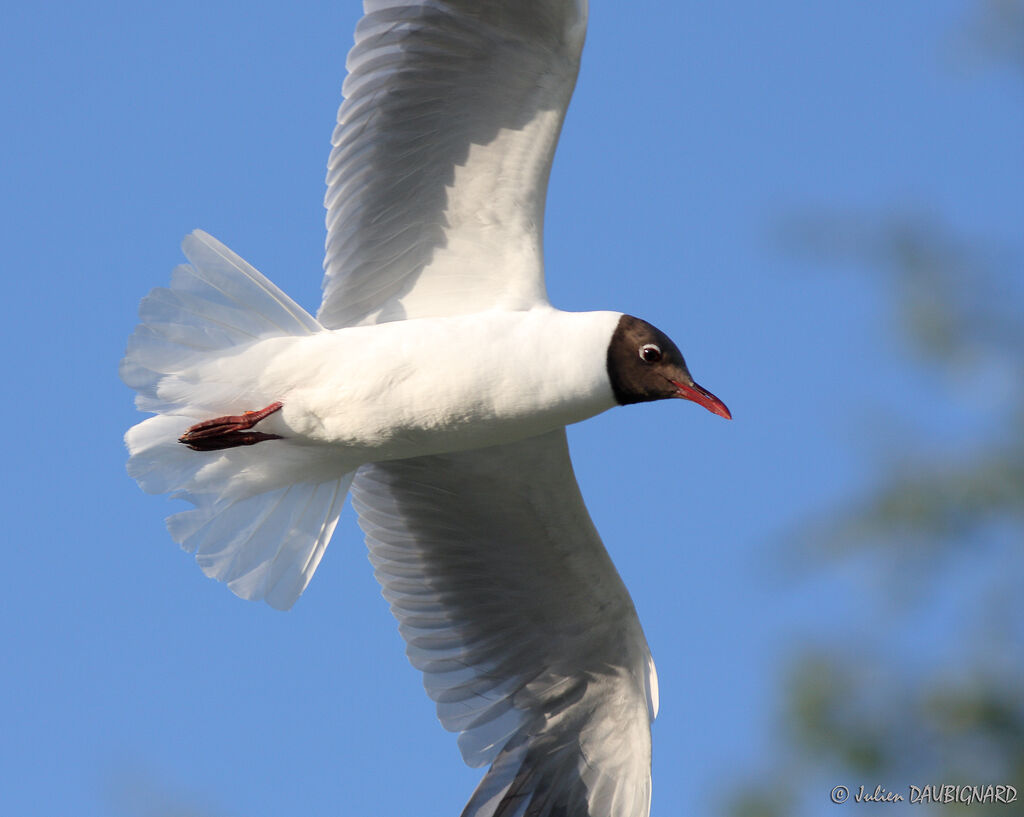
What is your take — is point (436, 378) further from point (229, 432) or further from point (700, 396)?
point (700, 396)

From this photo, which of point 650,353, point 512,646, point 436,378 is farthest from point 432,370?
point 512,646

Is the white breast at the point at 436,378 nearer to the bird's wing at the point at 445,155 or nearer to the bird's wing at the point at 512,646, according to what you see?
the bird's wing at the point at 445,155

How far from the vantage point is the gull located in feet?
19.8

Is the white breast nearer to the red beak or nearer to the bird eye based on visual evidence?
the bird eye

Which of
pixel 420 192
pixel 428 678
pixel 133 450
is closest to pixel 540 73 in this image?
pixel 420 192

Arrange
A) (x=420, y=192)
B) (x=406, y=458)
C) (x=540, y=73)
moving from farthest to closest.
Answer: (x=406, y=458) → (x=420, y=192) → (x=540, y=73)

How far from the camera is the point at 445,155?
6.27 m

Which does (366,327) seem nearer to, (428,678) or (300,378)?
(300,378)

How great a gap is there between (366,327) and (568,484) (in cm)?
111

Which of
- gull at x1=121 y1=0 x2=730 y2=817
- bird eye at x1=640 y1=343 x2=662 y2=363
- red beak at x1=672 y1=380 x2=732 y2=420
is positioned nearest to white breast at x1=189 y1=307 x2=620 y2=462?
gull at x1=121 y1=0 x2=730 y2=817

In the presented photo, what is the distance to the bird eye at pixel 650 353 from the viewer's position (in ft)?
19.8

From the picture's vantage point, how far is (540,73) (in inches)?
235

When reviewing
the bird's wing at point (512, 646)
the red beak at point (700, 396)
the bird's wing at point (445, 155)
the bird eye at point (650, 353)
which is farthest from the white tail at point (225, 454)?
the red beak at point (700, 396)

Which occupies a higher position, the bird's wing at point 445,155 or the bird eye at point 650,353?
the bird's wing at point 445,155
